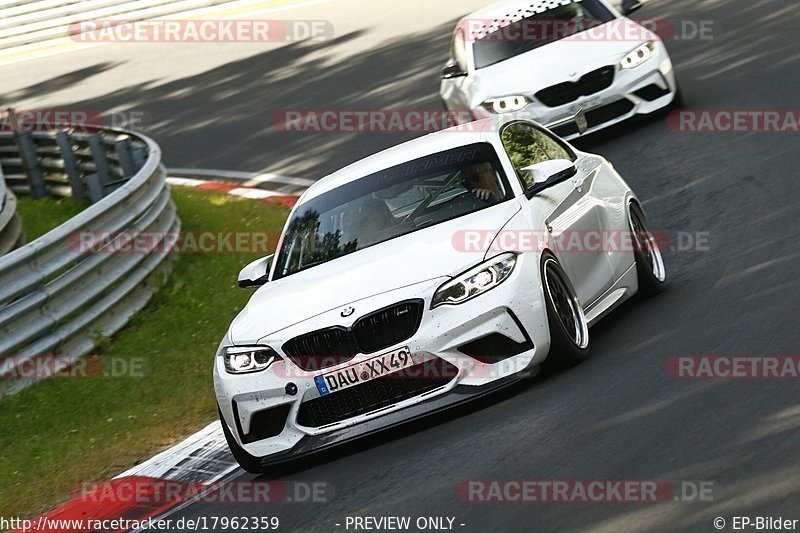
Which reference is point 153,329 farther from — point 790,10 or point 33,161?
point 790,10

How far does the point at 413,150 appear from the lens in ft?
28.6

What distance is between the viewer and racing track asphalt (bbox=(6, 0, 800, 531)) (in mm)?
5641

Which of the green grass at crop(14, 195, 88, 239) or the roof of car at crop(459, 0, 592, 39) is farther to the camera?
the green grass at crop(14, 195, 88, 239)

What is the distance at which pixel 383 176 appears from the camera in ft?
27.9

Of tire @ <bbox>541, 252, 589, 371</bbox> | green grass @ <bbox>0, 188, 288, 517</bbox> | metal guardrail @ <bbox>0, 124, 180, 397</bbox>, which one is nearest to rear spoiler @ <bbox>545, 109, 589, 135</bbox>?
green grass @ <bbox>0, 188, 288, 517</bbox>

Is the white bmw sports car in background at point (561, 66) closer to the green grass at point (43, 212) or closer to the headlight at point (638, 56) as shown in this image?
the headlight at point (638, 56)

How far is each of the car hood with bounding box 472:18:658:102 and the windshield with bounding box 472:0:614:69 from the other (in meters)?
0.17

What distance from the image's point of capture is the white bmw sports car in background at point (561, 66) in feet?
46.0

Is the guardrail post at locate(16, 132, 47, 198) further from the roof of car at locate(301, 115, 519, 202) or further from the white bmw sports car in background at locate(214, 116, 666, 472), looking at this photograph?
the white bmw sports car in background at locate(214, 116, 666, 472)

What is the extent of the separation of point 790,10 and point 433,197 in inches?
498

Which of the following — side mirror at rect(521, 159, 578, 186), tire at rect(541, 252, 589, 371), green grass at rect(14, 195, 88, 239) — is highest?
side mirror at rect(521, 159, 578, 186)

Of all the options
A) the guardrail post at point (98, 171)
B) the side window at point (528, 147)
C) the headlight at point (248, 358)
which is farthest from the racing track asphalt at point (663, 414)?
the guardrail post at point (98, 171)

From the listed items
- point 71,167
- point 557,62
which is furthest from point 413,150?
point 71,167

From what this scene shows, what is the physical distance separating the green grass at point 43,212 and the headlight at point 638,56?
652cm
